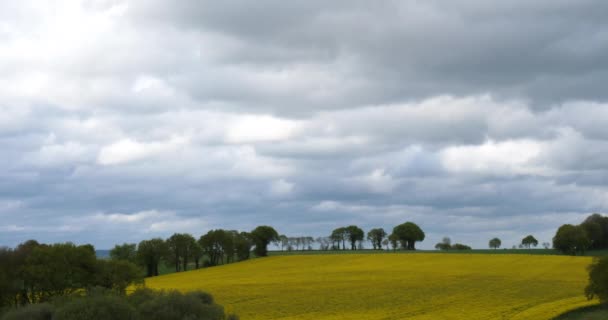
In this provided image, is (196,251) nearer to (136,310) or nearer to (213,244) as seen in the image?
(213,244)

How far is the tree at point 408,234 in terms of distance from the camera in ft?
627

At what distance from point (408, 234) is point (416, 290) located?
118 m

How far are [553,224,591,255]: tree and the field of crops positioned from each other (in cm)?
3254

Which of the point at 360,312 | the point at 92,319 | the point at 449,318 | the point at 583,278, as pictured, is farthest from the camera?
the point at 583,278

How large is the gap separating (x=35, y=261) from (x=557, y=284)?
193 feet

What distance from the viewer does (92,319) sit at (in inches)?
1478

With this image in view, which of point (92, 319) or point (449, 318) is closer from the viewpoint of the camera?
point (92, 319)

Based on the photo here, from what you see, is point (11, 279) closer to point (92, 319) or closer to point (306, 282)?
point (92, 319)

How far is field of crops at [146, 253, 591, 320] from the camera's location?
2295 inches

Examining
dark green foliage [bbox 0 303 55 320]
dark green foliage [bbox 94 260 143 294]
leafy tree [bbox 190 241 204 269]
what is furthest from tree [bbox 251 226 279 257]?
dark green foliage [bbox 0 303 55 320]

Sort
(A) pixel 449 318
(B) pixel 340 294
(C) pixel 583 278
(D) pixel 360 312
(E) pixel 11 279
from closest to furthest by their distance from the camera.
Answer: (A) pixel 449 318
(D) pixel 360 312
(E) pixel 11 279
(B) pixel 340 294
(C) pixel 583 278

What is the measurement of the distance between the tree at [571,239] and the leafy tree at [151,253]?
3527 inches

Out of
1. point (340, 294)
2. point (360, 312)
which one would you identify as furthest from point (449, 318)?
point (340, 294)

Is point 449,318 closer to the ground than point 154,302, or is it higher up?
closer to the ground
